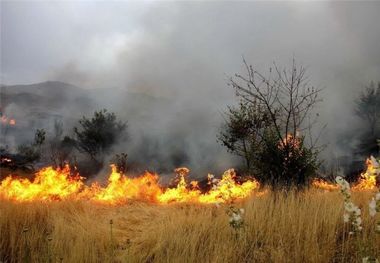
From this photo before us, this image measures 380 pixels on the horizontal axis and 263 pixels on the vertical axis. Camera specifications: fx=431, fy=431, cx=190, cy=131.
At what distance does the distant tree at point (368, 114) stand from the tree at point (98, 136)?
1916 centimetres

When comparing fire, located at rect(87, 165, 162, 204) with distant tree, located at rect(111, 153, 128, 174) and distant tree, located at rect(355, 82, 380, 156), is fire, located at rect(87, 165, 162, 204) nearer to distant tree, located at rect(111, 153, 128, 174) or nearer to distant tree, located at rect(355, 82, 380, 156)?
distant tree, located at rect(111, 153, 128, 174)

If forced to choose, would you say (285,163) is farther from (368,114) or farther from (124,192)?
(368,114)

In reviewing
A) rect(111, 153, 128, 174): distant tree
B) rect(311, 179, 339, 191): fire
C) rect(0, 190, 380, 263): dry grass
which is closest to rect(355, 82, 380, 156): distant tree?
rect(111, 153, 128, 174): distant tree

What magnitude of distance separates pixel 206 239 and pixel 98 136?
29194mm

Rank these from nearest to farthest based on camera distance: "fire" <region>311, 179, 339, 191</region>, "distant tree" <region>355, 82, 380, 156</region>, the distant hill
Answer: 1. "fire" <region>311, 179, 339, 191</region>
2. "distant tree" <region>355, 82, 380, 156</region>
3. the distant hill

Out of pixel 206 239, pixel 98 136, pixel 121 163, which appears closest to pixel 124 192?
pixel 206 239

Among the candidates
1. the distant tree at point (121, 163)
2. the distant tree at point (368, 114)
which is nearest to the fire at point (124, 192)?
the distant tree at point (121, 163)

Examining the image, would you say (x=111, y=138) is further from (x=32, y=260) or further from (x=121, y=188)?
(x=32, y=260)

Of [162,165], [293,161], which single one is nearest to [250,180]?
[293,161]

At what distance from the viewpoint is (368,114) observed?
3550 centimetres

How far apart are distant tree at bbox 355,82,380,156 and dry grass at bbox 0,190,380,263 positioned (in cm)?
2797

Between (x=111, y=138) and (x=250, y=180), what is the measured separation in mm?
23374

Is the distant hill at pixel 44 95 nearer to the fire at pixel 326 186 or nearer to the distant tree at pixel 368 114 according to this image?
the distant tree at pixel 368 114

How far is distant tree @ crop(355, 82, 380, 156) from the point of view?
33122mm
